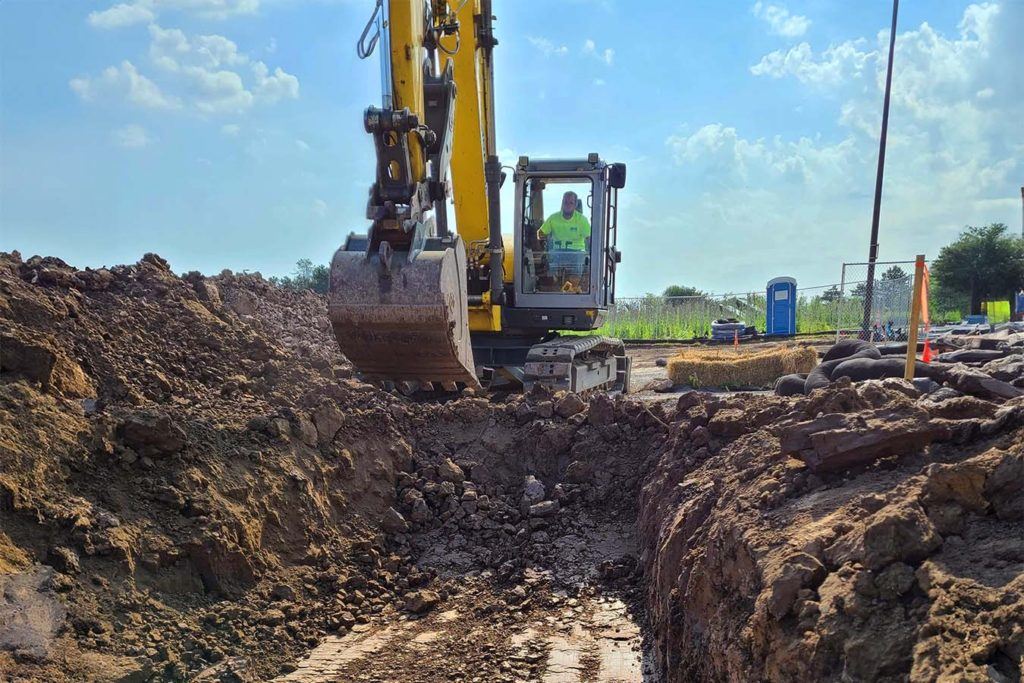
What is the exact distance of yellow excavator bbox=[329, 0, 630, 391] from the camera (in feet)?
22.0

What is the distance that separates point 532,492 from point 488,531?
50 cm

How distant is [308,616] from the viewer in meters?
5.17

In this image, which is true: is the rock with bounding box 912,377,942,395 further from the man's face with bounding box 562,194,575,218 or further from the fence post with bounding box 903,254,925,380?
the man's face with bounding box 562,194,575,218

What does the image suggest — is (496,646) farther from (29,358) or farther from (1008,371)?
(1008,371)

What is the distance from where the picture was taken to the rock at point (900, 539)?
284 centimetres

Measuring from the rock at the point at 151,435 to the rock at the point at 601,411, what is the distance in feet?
10.4

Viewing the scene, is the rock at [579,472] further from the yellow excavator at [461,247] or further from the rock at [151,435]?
the rock at [151,435]

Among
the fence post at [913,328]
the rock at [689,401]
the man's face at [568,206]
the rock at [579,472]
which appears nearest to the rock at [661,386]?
the man's face at [568,206]

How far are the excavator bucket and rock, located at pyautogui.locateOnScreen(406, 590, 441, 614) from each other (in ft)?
6.64

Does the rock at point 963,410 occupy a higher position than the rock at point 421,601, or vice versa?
the rock at point 963,410

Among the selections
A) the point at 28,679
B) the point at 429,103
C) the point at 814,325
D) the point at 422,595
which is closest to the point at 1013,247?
the point at 814,325

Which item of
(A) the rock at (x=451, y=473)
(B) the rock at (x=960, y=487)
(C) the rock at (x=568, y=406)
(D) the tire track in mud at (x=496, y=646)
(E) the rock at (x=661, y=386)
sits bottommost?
(D) the tire track in mud at (x=496, y=646)

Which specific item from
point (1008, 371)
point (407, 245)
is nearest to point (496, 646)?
point (407, 245)

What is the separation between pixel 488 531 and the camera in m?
6.36
